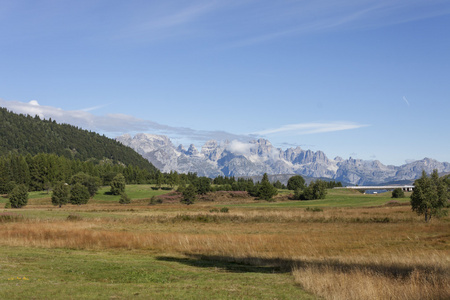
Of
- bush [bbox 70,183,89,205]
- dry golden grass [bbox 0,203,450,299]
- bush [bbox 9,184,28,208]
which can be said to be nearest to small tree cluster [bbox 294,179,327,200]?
bush [bbox 70,183,89,205]

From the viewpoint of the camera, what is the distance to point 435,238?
3875cm

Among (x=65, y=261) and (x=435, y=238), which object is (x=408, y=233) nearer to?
(x=435, y=238)

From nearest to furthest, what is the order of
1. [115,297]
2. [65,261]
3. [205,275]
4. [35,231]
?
[115,297], [205,275], [65,261], [35,231]

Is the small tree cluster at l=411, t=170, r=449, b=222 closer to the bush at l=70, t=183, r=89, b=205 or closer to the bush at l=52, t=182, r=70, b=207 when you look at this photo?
the bush at l=52, t=182, r=70, b=207

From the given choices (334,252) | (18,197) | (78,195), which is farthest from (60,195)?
(334,252)

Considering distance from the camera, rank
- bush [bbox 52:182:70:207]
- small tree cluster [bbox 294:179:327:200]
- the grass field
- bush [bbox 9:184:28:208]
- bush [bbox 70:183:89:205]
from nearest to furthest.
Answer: the grass field
bush [bbox 9:184:28:208]
bush [bbox 52:182:70:207]
bush [bbox 70:183:89:205]
small tree cluster [bbox 294:179:327:200]

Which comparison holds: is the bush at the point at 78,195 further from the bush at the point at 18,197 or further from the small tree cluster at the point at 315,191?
the small tree cluster at the point at 315,191

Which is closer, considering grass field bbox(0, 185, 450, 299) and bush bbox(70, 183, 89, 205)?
grass field bbox(0, 185, 450, 299)

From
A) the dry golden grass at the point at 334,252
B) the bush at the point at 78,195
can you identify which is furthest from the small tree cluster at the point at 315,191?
the dry golden grass at the point at 334,252

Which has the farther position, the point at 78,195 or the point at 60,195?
the point at 78,195

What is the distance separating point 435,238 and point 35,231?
38.7m

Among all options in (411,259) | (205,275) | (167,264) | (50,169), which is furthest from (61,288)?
(50,169)

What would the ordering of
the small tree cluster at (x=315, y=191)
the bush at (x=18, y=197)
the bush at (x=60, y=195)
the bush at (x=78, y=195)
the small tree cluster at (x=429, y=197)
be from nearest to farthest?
1. the small tree cluster at (x=429, y=197)
2. the bush at (x=18, y=197)
3. the bush at (x=60, y=195)
4. the bush at (x=78, y=195)
5. the small tree cluster at (x=315, y=191)

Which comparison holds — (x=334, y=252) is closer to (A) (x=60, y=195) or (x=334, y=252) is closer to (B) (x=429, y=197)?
(B) (x=429, y=197)
